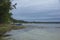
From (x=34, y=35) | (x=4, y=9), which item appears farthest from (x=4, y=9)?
(x=34, y=35)

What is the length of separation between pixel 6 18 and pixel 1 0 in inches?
235

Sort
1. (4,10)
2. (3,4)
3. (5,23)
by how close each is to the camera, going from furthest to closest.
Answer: (5,23)
(4,10)
(3,4)

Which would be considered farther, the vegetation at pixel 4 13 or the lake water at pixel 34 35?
the vegetation at pixel 4 13

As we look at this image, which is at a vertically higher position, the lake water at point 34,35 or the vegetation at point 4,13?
the vegetation at point 4,13

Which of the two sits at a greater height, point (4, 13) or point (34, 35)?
point (4, 13)

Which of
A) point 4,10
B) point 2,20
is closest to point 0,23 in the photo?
point 2,20

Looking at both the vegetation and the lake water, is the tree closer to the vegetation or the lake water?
the vegetation

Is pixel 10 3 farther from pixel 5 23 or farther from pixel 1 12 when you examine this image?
pixel 5 23

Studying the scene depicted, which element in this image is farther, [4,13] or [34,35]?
[4,13]

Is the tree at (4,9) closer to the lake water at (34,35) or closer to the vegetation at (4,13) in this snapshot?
the vegetation at (4,13)

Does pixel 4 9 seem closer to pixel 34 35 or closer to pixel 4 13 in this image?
pixel 4 13

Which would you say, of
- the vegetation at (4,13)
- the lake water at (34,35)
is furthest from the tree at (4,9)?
the lake water at (34,35)

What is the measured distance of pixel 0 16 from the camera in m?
46.8

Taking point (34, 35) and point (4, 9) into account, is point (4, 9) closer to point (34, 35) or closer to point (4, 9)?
point (4, 9)
